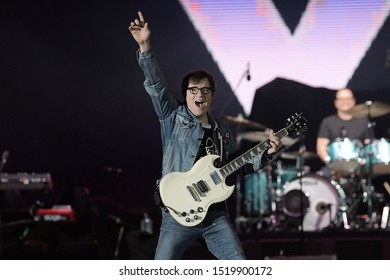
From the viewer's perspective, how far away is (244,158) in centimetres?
421

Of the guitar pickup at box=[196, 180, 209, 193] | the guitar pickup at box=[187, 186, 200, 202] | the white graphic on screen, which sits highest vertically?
the white graphic on screen

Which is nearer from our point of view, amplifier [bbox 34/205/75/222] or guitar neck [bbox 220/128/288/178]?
guitar neck [bbox 220/128/288/178]

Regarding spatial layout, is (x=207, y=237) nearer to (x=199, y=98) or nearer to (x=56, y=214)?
(x=199, y=98)

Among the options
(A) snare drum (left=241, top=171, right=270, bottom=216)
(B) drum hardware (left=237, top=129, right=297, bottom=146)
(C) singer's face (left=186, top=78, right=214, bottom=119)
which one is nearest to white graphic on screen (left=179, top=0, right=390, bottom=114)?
(B) drum hardware (left=237, top=129, right=297, bottom=146)

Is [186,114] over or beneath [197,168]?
over

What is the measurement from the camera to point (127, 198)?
589cm

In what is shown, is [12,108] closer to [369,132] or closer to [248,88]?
[248,88]

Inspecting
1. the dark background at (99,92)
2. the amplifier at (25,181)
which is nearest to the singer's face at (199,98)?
the dark background at (99,92)

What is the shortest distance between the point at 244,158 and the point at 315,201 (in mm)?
2080

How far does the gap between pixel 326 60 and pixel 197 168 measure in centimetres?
188

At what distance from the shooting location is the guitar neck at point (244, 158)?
4.13 meters

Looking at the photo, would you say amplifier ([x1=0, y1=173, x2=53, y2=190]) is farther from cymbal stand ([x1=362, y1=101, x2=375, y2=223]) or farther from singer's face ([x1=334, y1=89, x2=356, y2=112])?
cymbal stand ([x1=362, y1=101, x2=375, y2=223])

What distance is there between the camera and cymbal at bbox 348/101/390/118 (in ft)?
19.1
